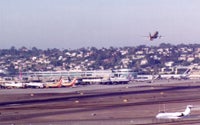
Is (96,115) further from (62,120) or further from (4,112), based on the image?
(4,112)

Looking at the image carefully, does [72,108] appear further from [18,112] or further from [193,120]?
[193,120]

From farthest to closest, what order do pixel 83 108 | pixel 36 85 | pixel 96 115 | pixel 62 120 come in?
pixel 36 85 < pixel 83 108 < pixel 96 115 < pixel 62 120

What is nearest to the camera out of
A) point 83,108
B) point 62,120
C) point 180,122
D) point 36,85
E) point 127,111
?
point 180,122

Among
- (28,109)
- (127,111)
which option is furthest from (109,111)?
(28,109)

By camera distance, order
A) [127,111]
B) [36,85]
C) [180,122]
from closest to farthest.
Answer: [180,122]
[127,111]
[36,85]

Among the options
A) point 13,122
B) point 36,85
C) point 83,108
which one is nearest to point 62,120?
point 13,122

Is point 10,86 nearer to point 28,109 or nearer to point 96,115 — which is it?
point 28,109

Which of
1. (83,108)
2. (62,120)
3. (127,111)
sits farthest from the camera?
(83,108)

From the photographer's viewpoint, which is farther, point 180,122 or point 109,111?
point 109,111

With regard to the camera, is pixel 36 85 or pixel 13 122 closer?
pixel 13 122
